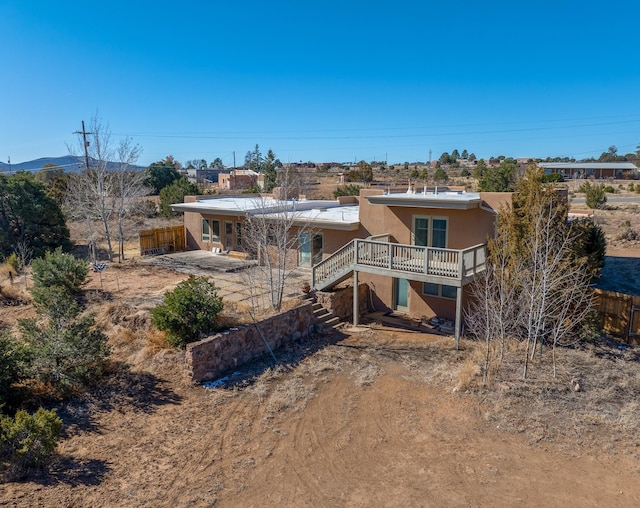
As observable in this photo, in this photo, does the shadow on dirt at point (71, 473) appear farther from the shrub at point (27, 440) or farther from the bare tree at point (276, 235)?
the bare tree at point (276, 235)

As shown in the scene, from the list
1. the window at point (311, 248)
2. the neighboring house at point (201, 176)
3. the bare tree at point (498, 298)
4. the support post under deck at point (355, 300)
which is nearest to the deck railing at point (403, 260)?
the support post under deck at point (355, 300)

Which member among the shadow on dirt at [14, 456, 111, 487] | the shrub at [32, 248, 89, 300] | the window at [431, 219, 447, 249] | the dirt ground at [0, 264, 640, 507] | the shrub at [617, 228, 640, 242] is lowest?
the dirt ground at [0, 264, 640, 507]

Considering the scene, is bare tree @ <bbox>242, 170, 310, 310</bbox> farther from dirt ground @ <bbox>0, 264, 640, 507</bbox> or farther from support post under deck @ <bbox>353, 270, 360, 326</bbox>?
dirt ground @ <bbox>0, 264, 640, 507</bbox>

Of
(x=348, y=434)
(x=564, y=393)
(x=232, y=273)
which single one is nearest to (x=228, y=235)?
(x=232, y=273)

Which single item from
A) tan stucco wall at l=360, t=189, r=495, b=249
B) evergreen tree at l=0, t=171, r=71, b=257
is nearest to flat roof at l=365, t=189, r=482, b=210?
tan stucco wall at l=360, t=189, r=495, b=249

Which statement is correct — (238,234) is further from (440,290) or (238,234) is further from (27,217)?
(27,217)

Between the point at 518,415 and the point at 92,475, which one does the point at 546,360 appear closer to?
the point at 518,415

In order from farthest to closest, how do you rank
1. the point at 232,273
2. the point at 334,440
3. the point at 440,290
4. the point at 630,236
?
the point at 630,236 → the point at 232,273 → the point at 440,290 → the point at 334,440
